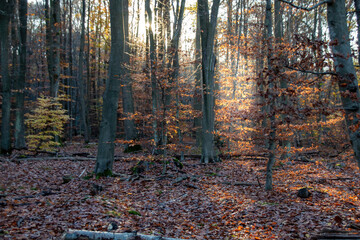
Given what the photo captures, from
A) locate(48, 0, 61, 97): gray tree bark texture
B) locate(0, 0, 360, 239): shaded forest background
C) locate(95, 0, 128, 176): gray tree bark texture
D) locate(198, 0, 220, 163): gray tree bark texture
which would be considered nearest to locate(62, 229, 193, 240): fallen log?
locate(0, 0, 360, 239): shaded forest background

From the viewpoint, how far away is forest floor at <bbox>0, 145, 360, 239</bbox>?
4910mm

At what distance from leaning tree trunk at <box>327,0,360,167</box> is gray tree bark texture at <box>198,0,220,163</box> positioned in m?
8.05

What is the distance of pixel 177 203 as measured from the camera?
277 inches

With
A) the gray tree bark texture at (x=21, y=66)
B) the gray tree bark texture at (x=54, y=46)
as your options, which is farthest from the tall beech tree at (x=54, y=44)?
the gray tree bark texture at (x=21, y=66)

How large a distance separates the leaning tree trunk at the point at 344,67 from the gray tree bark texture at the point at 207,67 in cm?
805

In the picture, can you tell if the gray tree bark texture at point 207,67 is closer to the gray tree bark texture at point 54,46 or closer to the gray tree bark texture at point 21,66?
the gray tree bark texture at point 54,46

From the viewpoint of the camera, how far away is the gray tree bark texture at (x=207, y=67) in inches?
490

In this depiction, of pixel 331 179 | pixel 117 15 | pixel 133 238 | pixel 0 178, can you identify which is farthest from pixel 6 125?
pixel 331 179

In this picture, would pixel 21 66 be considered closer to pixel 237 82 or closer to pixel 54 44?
pixel 54 44

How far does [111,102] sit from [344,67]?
7.32 metres

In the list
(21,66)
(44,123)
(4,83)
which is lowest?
(44,123)

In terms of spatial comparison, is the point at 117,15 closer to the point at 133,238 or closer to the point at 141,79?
the point at 141,79

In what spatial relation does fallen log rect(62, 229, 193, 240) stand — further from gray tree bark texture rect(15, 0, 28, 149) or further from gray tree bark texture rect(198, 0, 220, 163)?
gray tree bark texture rect(15, 0, 28, 149)

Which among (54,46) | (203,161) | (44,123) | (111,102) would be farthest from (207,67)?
(54,46)
